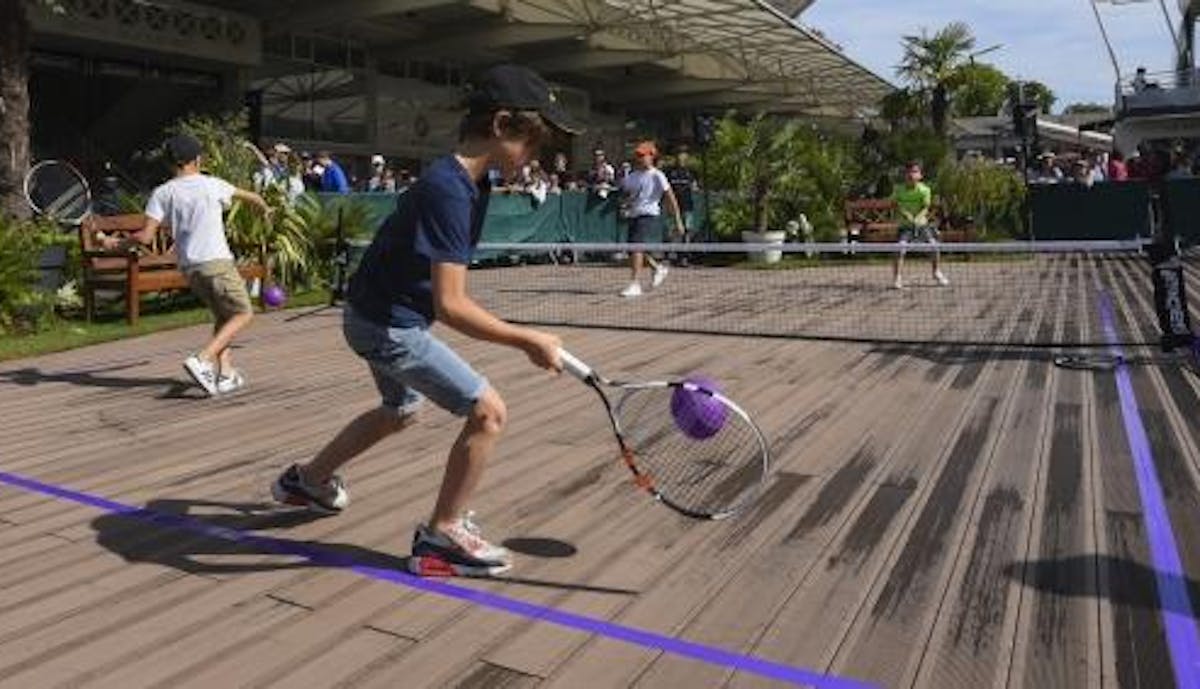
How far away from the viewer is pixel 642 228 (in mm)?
16391

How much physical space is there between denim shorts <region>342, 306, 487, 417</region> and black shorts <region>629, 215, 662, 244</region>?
1181cm

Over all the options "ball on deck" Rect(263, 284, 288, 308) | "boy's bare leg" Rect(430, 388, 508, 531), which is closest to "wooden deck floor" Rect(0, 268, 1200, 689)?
"boy's bare leg" Rect(430, 388, 508, 531)

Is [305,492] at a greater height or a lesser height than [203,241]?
lesser

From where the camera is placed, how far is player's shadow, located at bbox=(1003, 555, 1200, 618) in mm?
4367

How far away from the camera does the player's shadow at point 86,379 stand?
913 centimetres

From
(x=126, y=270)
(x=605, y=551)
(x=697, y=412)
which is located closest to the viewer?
(x=697, y=412)

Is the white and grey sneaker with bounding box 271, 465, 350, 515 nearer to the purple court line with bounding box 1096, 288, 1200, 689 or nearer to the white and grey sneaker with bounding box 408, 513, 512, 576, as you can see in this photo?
the white and grey sneaker with bounding box 408, 513, 512, 576

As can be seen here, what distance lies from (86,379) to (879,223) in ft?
57.7

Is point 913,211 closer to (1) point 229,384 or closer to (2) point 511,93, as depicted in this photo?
(1) point 229,384

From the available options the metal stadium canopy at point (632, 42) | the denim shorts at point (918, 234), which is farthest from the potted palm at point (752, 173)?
the metal stadium canopy at point (632, 42)

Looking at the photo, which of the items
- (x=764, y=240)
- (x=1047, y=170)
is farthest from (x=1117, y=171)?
(x=764, y=240)

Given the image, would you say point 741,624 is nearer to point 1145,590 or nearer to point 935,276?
point 1145,590

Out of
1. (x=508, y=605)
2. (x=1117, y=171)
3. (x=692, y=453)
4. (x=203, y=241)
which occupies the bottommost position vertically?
(x=508, y=605)

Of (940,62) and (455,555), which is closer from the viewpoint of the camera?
(455,555)
